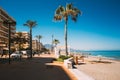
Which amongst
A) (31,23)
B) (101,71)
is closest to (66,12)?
(101,71)

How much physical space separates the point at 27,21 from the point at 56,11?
33905mm

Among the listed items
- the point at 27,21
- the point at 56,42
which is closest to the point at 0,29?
the point at 27,21

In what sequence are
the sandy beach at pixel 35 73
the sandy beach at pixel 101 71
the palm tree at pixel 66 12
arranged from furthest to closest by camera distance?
1. the palm tree at pixel 66 12
2. the sandy beach at pixel 101 71
3. the sandy beach at pixel 35 73

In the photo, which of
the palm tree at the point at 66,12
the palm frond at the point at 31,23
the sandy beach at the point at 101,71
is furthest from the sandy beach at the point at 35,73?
the palm frond at the point at 31,23

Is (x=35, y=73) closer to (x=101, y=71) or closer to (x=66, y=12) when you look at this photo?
(x=101, y=71)

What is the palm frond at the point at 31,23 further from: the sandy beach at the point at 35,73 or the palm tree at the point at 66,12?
the sandy beach at the point at 35,73

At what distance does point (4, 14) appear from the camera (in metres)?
98.9

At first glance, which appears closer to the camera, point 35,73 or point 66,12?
point 35,73

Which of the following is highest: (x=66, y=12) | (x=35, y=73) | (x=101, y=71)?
(x=66, y=12)

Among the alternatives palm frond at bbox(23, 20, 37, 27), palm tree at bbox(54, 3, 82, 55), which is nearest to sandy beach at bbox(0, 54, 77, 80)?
palm tree at bbox(54, 3, 82, 55)

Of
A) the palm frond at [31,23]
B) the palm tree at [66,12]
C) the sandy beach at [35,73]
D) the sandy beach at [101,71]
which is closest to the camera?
the sandy beach at [35,73]

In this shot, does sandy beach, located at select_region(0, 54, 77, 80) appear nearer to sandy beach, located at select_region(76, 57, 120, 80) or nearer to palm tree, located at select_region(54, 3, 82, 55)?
sandy beach, located at select_region(76, 57, 120, 80)

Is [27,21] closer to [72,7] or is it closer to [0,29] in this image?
[0,29]

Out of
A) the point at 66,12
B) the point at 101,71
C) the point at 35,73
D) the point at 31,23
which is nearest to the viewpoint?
the point at 35,73
